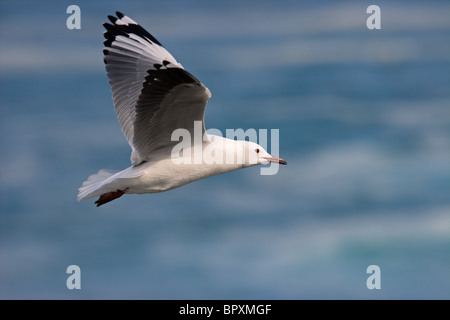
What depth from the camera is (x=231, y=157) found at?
6.95 m

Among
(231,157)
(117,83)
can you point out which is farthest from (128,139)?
(231,157)

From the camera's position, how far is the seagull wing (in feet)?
19.9

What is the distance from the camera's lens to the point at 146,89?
20.2ft

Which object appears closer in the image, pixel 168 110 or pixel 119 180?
pixel 168 110

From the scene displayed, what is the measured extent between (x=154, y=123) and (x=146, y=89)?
46 centimetres

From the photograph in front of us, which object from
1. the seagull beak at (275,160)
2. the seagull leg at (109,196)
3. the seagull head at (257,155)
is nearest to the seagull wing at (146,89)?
the seagull leg at (109,196)

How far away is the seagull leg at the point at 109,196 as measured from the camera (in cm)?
693

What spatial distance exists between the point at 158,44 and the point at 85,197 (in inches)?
61.9

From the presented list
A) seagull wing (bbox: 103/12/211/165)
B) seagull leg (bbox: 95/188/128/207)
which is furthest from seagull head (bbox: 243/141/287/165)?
seagull leg (bbox: 95/188/128/207)

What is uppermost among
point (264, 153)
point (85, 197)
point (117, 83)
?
point (117, 83)

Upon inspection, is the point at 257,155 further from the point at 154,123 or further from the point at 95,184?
the point at 95,184

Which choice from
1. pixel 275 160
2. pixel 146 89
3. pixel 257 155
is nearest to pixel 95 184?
pixel 146 89

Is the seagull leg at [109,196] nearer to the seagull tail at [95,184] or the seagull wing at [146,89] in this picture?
the seagull tail at [95,184]

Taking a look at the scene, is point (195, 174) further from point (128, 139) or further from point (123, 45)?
point (123, 45)
